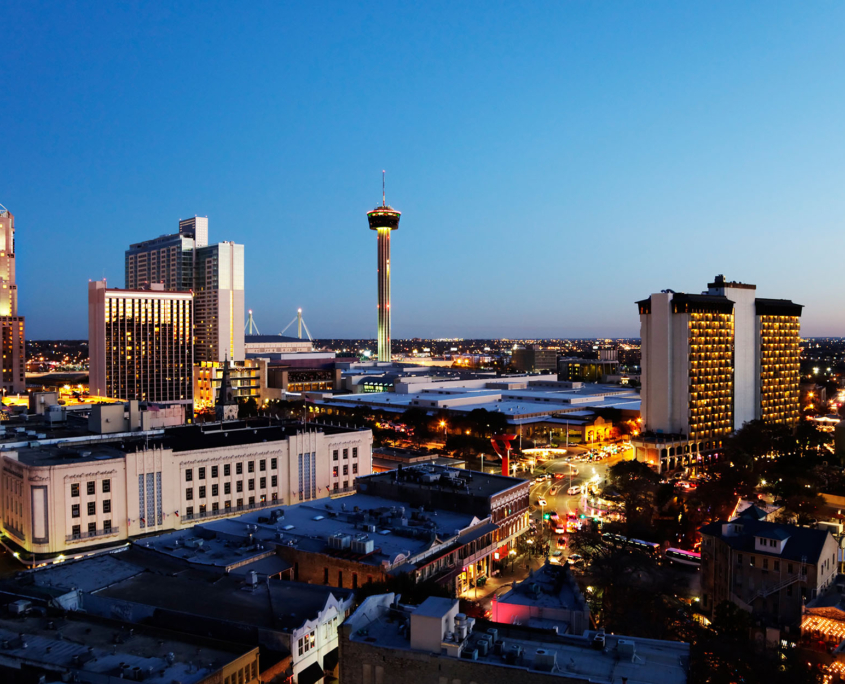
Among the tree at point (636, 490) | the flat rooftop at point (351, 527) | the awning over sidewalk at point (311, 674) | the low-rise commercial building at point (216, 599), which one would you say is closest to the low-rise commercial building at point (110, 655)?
the low-rise commercial building at point (216, 599)

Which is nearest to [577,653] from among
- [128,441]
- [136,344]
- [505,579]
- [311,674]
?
[311,674]

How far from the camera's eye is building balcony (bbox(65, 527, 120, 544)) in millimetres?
61819

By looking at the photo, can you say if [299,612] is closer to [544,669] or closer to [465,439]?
[544,669]

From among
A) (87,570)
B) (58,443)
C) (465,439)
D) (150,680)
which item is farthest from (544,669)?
(465,439)

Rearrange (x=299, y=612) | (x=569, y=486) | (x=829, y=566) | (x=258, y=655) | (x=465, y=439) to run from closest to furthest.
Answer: (x=258, y=655), (x=299, y=612), (x=829, y=566), (x=569, y=486), (x=465, y=439)

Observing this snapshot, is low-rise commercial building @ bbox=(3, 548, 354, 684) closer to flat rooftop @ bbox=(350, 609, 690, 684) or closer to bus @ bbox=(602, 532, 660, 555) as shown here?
flat rooftop @ bbox=(350, 609, 690, 684)

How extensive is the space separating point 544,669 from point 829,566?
3738 cm

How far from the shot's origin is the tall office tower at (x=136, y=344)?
187m

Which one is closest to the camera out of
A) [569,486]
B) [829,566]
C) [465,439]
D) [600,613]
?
[600,613]

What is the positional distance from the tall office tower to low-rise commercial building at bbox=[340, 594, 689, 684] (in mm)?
164155

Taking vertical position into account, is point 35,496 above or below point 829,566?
above

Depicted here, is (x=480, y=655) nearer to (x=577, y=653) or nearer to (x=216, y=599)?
Answer: (x=577, y=653)

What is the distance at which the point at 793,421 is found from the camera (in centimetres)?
15012

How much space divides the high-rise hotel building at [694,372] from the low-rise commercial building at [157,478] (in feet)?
197
